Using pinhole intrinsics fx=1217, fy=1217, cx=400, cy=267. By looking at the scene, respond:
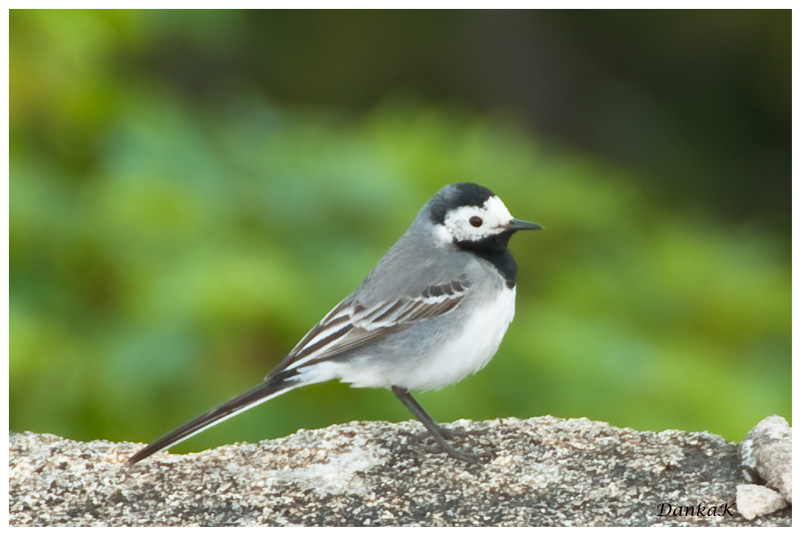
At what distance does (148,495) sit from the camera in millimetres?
5449

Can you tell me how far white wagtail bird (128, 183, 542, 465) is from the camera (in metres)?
5.59

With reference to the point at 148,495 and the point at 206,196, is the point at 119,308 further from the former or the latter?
the point at 148,495

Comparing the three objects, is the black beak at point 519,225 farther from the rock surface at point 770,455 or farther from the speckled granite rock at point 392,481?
the rock surface at point 770,455

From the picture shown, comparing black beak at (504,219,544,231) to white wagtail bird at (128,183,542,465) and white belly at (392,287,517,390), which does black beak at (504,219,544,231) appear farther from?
white belly at (392,287,517,390)

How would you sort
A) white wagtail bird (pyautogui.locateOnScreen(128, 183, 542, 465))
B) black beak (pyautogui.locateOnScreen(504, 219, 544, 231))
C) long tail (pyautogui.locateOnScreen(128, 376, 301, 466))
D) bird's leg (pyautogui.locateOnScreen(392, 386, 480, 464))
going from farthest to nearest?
1. bird's leg (pyautogui.locateOnScreen(392, 386, 480, 464))
2. white wagtail bird (pyautogui.locateOnScreen(128, 183, 542, 465))
3. black beak (pyautogui.locateOnScreen(504, 219, 544, 231))
4. long tail (pyautogui.locateOnScreen(128, 376, 301, 466))

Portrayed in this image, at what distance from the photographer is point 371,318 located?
5613mm

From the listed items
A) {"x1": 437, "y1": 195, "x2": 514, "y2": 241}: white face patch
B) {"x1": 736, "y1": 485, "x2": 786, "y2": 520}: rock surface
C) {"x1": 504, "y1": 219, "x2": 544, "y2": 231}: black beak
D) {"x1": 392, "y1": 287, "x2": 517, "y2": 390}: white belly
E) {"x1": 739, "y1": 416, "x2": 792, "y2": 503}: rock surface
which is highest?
{"x1": 437, "y1": 195, "x2": 514, "y2": 241}: white face patch

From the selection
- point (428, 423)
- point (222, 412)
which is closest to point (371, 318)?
point (428, 423)

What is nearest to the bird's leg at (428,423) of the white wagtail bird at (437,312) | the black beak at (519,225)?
the white wagtail bird at (437,312)

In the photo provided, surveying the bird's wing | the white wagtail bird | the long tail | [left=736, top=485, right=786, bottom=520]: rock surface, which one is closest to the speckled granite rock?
[left=736, top=485, right=786, bottom=520]: rock surface

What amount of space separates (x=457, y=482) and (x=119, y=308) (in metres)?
2.41

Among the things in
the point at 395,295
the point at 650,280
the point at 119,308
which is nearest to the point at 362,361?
the point at 395,295

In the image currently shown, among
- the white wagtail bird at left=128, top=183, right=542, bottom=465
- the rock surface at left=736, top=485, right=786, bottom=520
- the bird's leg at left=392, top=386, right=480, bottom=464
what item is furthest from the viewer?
the bird's leg at left=392, top=386, right=480, bottom=464

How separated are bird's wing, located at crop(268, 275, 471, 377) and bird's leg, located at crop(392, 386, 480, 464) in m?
0.37
